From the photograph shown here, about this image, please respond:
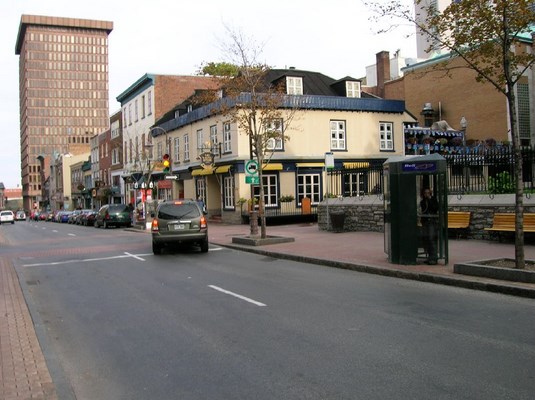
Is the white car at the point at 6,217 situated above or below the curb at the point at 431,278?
above

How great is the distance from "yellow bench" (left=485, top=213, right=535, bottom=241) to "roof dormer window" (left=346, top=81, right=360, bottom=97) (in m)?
22.3

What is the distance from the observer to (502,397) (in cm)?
428

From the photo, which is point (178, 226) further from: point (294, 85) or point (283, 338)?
point (294, 85)

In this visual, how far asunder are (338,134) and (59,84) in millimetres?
152327

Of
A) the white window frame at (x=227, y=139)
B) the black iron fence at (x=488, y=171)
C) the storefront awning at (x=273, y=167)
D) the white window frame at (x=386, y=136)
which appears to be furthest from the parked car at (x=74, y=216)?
the black iron fence at (x=488, y=171)

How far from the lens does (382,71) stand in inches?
2148

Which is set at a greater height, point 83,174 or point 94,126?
point 94,126

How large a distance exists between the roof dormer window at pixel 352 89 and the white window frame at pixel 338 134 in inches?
115

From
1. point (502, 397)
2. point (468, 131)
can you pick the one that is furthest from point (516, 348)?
point (468, 131)

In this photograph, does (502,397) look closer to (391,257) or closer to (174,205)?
(391,257)

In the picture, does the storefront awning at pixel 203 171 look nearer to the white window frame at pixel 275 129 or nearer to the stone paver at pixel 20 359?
the white window frame at pixel 275 129

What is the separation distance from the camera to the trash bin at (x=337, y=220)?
20.2 m

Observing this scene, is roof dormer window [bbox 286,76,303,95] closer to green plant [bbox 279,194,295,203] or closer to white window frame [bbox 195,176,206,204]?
green plant [bbox 279,194,295,203]

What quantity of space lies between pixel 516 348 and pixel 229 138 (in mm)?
27078
